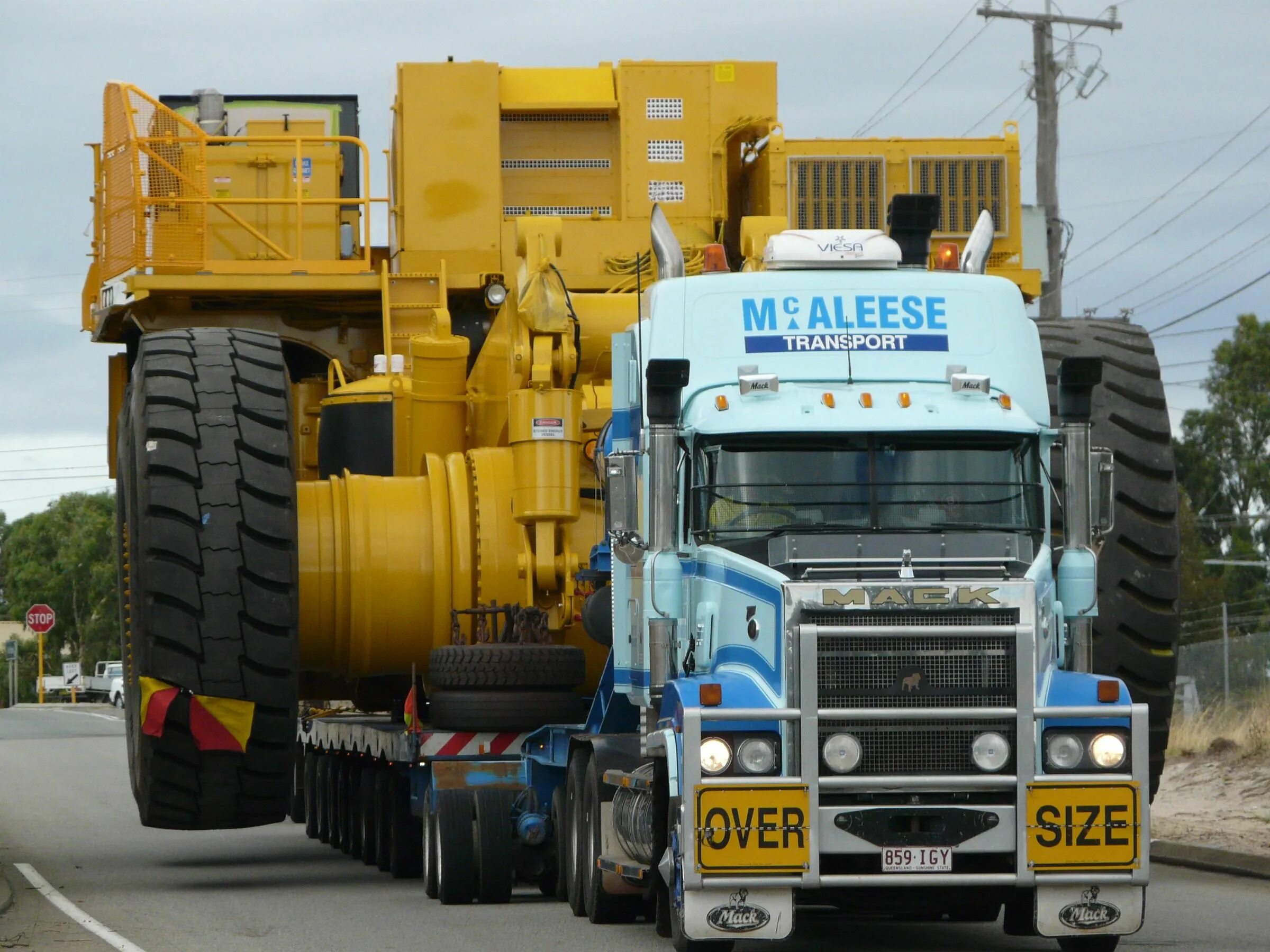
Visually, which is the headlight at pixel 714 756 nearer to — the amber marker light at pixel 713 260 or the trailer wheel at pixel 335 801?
the amber marker light at pixel 713 260

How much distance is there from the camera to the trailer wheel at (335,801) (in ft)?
66.3

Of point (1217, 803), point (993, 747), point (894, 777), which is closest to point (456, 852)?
point (894, 777)

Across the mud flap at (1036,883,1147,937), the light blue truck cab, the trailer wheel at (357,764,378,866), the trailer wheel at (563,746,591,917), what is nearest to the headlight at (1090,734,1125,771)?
the light blue truck cab

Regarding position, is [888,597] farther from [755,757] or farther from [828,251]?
[828,251]

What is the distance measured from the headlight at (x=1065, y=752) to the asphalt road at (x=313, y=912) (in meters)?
1.60

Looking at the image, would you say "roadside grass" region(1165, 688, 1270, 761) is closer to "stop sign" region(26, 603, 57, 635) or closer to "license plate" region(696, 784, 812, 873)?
"license plate" region(696, 784, 812, 873)

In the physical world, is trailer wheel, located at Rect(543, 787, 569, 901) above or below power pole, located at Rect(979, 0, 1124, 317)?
below

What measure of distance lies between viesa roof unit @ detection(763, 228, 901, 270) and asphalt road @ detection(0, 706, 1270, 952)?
365 centimetres

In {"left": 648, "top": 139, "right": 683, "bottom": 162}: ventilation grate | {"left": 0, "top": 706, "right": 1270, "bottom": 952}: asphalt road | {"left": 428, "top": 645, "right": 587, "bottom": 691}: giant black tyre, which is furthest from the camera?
{"left": 648, "top": 139, "right": 683, "bottom": 162}: ventilation grate

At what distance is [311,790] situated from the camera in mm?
22109

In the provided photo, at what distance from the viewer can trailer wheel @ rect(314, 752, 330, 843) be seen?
2097 centimetres

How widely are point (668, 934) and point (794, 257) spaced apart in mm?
3705

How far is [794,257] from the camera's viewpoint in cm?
1269

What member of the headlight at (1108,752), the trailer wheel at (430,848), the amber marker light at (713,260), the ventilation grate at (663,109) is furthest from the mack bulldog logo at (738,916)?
the ventilation grate at (663,109)
